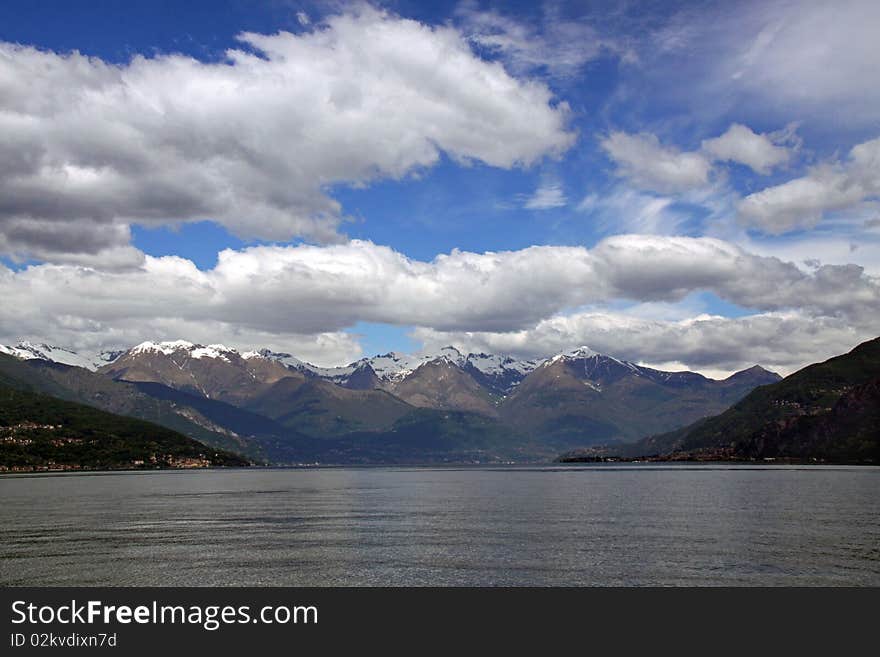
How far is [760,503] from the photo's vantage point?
579 feet

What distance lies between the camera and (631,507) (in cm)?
A: 17338
